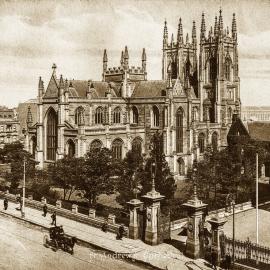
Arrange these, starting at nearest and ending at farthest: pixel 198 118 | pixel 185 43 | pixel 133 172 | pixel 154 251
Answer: pixel 154 251 → pixel 133 172 → pixel 198 118 → pixel 185 43

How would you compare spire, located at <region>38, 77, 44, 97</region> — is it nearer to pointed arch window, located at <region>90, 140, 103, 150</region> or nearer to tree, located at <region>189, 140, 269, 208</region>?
pointed arch window, located at <region>90, 140, 103, 150</region>

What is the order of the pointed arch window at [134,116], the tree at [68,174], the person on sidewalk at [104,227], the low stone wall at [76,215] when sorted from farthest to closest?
the pointed arch window at [134,116] < the tree at [68,174] < the low stone wall at [76,215] < the person on sidewalk at [104,227]

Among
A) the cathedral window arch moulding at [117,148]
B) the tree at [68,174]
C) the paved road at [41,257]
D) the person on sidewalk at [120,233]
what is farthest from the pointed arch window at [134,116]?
the person on sidewalk at [120,233]

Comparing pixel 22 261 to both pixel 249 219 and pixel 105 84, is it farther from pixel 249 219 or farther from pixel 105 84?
pixel 105 84

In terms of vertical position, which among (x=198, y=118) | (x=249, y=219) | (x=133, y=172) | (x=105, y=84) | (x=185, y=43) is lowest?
(x=249, y=219)

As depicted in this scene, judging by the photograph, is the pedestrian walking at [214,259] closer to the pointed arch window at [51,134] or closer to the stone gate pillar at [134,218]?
the stone gate pillar at [134,218]

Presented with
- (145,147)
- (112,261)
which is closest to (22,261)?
(112,261)
